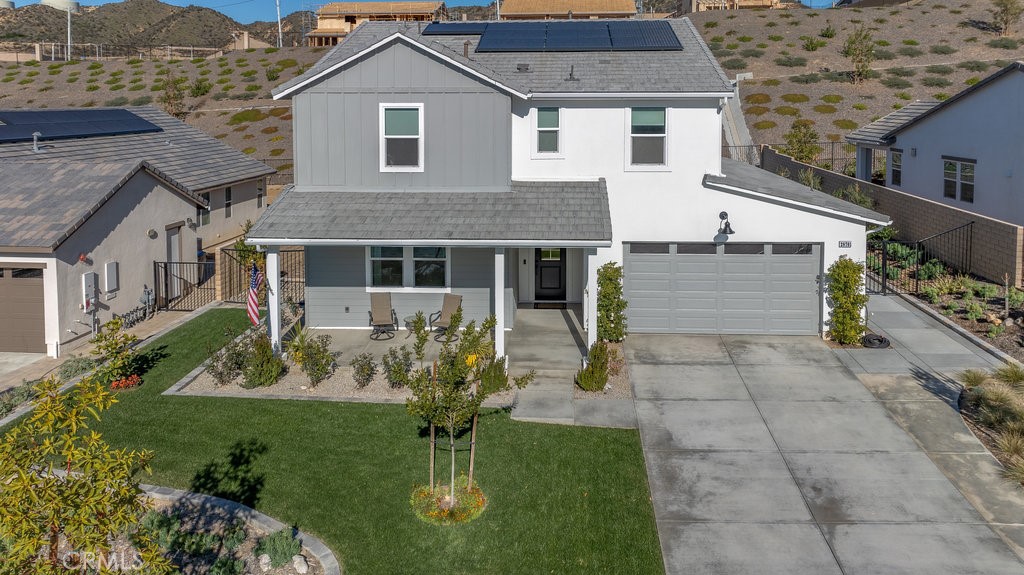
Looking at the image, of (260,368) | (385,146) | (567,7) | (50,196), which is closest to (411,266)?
(385,146)

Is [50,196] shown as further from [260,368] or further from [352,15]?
[352,15]

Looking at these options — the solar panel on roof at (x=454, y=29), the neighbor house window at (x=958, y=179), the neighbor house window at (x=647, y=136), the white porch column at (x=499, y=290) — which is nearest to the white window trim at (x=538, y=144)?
the neighbor house window at (x=647, y=136)

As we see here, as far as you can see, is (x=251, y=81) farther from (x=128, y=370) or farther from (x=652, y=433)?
(x=652, y=433)

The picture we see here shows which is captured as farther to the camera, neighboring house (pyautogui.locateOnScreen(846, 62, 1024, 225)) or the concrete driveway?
neighboring house (pyautogui.locateOnScreen(846, 62, 1024, 225))

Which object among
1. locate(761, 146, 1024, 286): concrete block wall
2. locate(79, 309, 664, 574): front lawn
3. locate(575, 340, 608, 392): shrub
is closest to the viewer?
locate(79, 309, 664, 574): front lawn

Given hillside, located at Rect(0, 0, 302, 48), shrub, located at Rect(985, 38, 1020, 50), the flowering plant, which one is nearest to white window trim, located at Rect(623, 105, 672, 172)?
the flowering plant

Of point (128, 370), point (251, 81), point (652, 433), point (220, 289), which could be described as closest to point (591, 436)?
point (652, 433)

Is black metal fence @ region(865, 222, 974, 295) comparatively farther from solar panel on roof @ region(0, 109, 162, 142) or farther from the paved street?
solar panel on roof @ region(0, 109, 162, 142)
